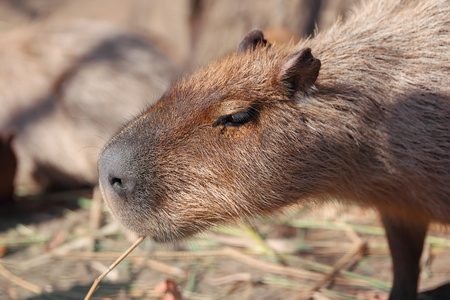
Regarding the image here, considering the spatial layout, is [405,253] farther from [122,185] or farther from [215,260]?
[122,185]

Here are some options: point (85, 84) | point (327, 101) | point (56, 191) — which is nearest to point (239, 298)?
point (327, 101)

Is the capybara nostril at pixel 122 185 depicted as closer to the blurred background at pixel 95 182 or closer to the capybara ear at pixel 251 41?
the blurred background at pixel 95 182

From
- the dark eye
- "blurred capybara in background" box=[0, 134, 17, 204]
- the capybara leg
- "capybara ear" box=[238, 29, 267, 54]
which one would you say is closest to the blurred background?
"blurred capybara in background" box=[0, 134, 17, 204]

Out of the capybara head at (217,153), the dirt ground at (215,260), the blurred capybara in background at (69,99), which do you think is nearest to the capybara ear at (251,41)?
the capybara head at (217,153)

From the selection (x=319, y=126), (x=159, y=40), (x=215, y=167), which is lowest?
(x=215, y=167)

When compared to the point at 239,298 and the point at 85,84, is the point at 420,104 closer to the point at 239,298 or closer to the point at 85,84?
the point at 239,298

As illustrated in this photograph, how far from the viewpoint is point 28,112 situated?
4887mm

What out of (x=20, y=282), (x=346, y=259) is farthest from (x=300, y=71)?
(x=20, y=282)

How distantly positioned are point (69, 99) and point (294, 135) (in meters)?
2.99

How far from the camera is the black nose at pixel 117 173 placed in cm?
225

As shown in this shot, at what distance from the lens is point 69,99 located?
4.85 metres

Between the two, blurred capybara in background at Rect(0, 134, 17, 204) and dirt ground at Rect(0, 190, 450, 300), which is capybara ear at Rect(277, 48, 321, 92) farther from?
blurred capybara in background at Rect(0, 134, 17, 204)

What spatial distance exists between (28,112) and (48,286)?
7.02ft

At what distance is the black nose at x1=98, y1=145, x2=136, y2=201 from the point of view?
225 cm
